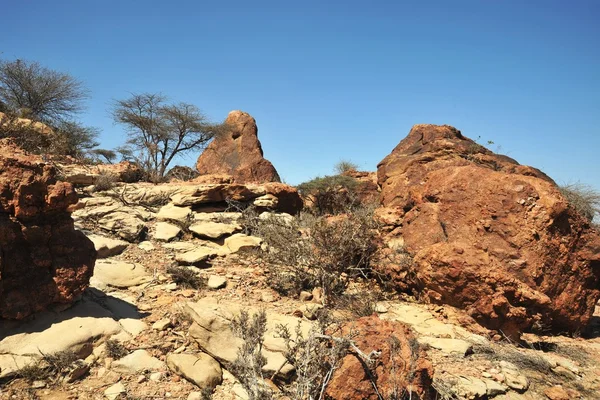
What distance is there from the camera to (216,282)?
494 cm

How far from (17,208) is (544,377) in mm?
5020

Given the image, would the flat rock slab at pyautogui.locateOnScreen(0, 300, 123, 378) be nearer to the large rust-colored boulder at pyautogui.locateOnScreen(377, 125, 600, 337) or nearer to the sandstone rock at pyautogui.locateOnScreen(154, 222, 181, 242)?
the sandstone rock at pyautogui.locateOnScreen(154, 222, 181, 242)

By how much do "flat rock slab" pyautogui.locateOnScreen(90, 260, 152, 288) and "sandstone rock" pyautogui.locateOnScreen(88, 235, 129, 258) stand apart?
25cm

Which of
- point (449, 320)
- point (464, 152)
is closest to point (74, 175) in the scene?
point (449, 320)

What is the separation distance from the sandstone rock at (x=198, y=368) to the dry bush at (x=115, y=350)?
38cm

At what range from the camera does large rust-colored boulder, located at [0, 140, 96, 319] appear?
3.34 m

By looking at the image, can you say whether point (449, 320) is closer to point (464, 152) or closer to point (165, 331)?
point (165, 331)

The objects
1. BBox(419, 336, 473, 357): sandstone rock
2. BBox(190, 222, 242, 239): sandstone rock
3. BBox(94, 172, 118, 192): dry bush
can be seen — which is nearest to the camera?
BBox(419, 336, 473, 357): sandstone rock

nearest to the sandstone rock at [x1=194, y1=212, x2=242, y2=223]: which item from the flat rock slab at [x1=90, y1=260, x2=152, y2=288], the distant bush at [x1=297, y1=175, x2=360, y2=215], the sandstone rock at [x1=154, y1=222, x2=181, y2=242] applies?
the sandstone rock at [x1=154, y1=222, x2=181, y2=242]

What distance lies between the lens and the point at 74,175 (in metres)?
8.10

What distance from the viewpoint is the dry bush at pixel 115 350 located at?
3.34m

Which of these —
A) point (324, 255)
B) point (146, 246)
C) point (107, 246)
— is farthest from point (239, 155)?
point (324, 255)

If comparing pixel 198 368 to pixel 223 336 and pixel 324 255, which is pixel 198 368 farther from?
pixel 324 255

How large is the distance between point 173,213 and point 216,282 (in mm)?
2699
